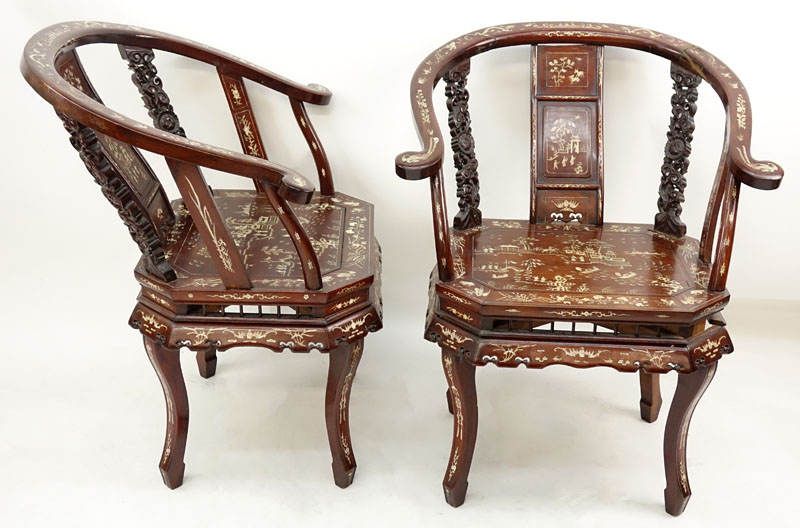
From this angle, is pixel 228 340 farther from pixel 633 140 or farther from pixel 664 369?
pixel 633 140

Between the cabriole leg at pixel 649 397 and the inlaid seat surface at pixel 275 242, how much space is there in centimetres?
87

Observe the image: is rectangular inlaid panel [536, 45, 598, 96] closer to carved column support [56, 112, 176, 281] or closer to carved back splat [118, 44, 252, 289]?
carved back splat [118, 44, 252, 289]

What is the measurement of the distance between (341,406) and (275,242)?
428mm

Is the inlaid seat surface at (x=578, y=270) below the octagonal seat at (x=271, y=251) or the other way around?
below

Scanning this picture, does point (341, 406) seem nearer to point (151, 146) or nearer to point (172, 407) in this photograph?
point (172, 407)

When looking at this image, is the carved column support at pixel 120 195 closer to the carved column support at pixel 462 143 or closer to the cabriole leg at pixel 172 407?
the cabriole leg at pixel 172 407

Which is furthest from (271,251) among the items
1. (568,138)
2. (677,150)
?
(677,150)

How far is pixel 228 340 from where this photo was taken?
6.64ft

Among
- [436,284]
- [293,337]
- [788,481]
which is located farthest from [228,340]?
[788,481]

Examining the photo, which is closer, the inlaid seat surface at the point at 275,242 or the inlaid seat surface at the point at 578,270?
the inlaid seat surface at the point at 578,270

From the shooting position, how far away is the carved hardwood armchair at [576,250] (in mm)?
1940

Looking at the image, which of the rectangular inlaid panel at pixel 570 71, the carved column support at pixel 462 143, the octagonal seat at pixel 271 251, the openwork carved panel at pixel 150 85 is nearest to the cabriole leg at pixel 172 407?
the octagonal seat at pixel 271 251

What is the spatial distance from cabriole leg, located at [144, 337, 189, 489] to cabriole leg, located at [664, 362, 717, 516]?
115cm

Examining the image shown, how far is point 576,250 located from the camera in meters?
2.19
